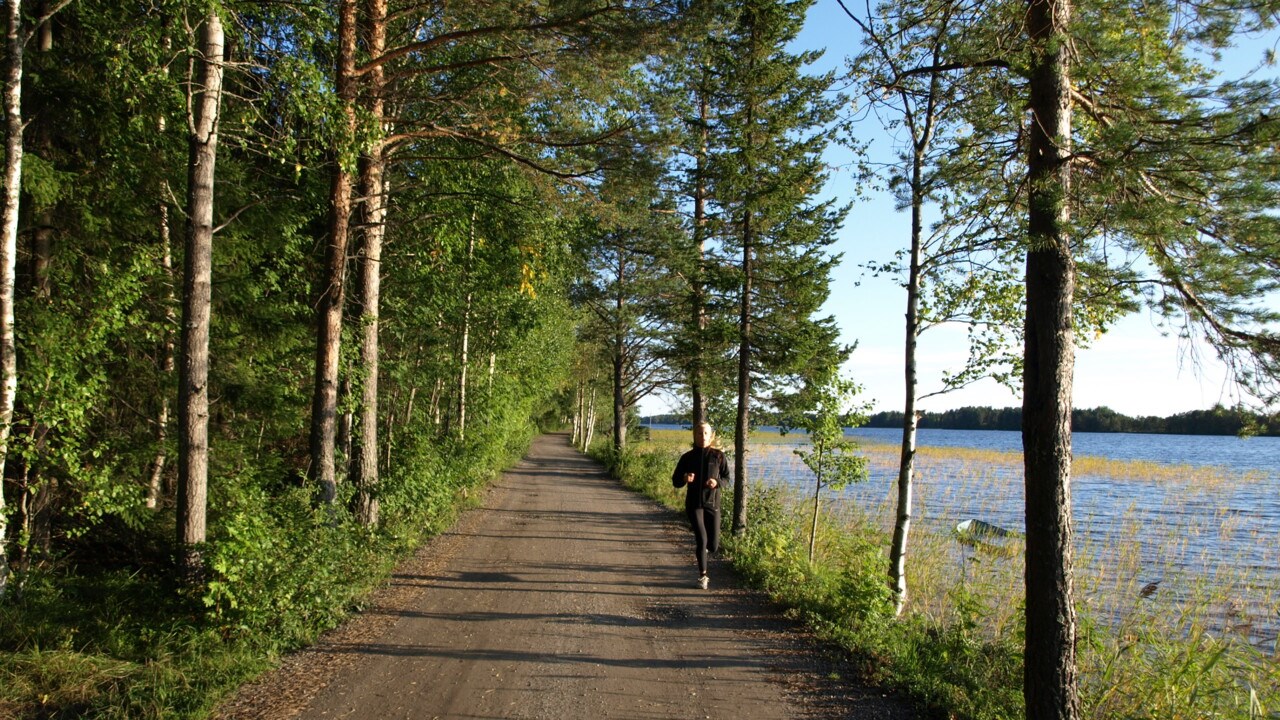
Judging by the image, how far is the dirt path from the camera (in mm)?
4551

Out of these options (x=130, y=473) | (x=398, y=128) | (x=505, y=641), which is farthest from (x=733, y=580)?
(x=398, y=128)

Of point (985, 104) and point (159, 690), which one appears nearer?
point (159, 690)

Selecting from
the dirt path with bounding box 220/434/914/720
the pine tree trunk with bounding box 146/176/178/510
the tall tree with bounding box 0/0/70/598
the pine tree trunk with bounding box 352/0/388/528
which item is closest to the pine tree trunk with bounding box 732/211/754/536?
the dirt path with bounding box 220/434/914/720

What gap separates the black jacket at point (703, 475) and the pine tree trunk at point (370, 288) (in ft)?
15.2

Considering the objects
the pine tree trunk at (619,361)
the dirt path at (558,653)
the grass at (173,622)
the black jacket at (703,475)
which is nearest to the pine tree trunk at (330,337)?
the grass at (173,622)

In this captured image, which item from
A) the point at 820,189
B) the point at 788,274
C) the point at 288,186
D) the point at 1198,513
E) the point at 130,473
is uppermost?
the point at 820,189

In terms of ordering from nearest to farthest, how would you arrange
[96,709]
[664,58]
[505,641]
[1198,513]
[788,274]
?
[96,709]
[505,641]
[664,58]
[788,274]
[1198,513]

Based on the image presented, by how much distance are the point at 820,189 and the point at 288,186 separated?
31.0 ft

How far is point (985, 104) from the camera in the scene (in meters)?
5.98

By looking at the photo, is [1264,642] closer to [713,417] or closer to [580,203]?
[713,417]

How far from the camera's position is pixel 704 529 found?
785 centimetres

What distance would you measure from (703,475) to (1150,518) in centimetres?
1566

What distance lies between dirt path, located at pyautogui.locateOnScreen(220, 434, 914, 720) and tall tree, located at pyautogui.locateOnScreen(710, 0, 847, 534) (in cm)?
424

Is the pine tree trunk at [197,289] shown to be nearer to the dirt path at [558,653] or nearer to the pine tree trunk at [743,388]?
the dirt path at [558,653]
